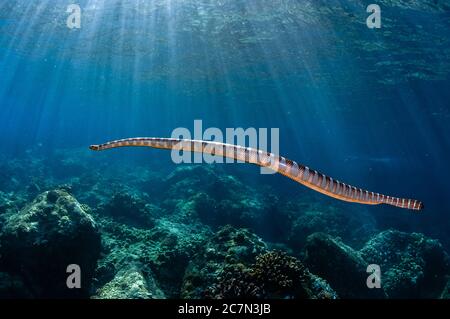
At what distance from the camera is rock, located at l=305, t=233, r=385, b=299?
9.36 meters

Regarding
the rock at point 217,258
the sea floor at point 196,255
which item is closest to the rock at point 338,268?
the sea floor at point 196,255

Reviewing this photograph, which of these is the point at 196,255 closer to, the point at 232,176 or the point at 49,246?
the point at 49,246

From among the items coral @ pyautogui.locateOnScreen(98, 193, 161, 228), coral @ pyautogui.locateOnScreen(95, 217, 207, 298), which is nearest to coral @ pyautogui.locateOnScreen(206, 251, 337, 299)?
coral @ pyautogui.locateOnScreen(95, 217, 207, 298)

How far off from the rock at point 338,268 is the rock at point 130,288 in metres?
4.43

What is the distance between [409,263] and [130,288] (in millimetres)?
10195

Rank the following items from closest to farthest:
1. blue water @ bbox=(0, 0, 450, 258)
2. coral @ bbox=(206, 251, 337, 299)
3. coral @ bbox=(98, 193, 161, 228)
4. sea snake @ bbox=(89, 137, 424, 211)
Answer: sea snake @ bbox=(89, 137, 424, 211)
coral @ bbox=(206, 251, 337, 299)
coral @ bbox=(98, 193, 161, 228)
blue water @ bbox=(0, 0, 450, 258)

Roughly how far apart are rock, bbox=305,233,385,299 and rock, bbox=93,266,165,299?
4.43 meters

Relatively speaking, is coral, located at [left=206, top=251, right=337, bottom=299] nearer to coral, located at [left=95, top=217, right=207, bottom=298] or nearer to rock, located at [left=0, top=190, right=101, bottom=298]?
coral, located at [left=95, top=217, right=207, bottom=298]

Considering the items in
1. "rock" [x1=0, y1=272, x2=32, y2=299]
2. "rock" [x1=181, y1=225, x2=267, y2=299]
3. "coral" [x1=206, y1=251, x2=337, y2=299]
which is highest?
"coral" [x1=206, y1=251, x2=337, y2=299]

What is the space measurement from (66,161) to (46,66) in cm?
1447

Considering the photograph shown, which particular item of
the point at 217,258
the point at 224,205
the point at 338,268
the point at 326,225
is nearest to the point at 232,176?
the point at 224,205

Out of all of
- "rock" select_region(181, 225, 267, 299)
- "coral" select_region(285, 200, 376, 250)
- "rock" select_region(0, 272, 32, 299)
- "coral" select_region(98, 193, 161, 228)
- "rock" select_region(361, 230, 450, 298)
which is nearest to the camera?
"rock" select_region(181, 225, 267, 299)

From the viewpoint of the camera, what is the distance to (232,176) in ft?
76.9

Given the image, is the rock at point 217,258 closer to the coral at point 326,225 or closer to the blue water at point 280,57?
the coral at point 326,225
